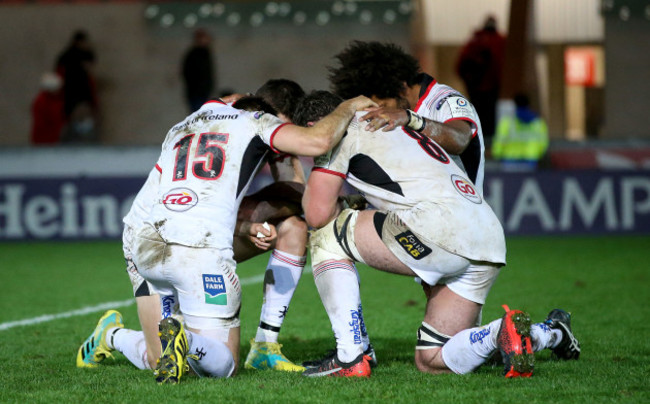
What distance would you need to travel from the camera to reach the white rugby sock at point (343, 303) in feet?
15.0

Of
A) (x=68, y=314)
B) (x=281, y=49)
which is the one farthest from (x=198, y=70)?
(x=68, y=314)

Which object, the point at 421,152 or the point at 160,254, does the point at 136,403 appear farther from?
the point at 421,152

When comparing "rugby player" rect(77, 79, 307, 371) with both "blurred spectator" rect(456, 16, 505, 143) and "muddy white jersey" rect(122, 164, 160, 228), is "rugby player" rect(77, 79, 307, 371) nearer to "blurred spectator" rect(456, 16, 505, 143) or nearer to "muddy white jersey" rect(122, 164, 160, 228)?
"muddy white jersey" rect(122, 164, 160, 228)

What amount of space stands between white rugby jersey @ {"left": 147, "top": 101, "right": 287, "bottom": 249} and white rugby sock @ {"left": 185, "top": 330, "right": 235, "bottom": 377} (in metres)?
0.44

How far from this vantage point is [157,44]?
1725 centimetres

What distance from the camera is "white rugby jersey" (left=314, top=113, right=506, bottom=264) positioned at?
4.46 m

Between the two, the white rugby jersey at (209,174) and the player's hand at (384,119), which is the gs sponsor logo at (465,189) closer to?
the player's hand at (384,119)

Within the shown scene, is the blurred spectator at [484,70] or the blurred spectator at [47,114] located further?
the blurred spectator at [47,114]

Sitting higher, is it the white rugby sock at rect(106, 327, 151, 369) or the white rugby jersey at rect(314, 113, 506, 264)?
the white rugby jersey at rect(314, 113, 506, 264)

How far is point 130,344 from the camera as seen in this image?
5.05 metres

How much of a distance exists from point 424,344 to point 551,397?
828 millimetres

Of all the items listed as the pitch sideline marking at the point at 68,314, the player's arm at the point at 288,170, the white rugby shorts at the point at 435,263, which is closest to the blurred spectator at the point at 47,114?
the pitch sideline marking at the point at 68,314

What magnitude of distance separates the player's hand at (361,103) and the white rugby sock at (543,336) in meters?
1.33

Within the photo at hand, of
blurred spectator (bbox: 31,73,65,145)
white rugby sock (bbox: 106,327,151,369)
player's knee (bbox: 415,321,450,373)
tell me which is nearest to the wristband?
player's knee (bbox: 415,321,450,373)
